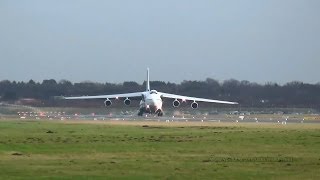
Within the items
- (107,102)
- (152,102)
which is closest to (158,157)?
(152,102)

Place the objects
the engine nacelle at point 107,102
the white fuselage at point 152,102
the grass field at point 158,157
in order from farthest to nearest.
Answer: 1. the engine nacelle at point 107,102
2. the white fuselage at point 152,102
3. the grass field at point 158,157

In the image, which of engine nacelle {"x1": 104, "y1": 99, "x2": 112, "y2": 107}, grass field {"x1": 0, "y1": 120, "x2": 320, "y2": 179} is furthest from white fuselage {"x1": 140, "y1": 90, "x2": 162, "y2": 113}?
grass field {"x1": 0, "y1": 120, "x2": 320, "y2": 179}

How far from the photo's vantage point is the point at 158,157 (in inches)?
1037

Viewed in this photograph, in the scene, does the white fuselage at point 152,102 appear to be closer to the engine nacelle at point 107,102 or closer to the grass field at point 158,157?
the engine nacelle at point 107,102

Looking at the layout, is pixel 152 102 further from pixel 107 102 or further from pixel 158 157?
pixel 158 157

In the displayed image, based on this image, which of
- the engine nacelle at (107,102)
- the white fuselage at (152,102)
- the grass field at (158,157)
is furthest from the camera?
the engine nacelle at (107,102)

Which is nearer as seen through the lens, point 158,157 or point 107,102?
point 158,157

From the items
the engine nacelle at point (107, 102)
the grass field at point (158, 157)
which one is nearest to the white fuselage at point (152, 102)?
the engine nacelle at point (107, 102)

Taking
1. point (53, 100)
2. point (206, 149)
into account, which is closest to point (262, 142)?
point (206, 149)

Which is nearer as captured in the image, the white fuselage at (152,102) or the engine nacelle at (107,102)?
the white fuselage at (152,102)

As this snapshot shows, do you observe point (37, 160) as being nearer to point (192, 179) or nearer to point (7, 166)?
point (7, 166)

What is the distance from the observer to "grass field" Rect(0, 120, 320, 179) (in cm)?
2125

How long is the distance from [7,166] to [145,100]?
200 feet

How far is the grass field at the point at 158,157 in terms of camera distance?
69.7 feet
